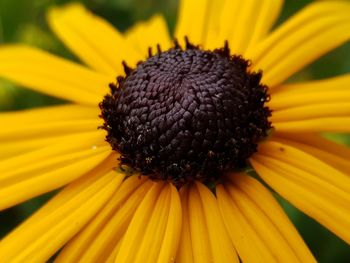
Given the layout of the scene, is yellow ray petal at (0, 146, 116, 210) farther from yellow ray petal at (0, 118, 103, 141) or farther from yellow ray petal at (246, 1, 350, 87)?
yellow ray petal at (246, 1, 350, 87)

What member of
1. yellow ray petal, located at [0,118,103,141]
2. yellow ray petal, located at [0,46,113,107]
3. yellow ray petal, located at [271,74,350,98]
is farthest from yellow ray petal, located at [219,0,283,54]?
yellow ray petal, located at [0,118,103,141]

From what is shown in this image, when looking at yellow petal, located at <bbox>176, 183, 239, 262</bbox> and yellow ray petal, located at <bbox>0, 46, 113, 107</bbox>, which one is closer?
yellow petal, located at <bbox>176, 183, 239, 262</bbox>

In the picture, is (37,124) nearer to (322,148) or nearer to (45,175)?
(45,175)

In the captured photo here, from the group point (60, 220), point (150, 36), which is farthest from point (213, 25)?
point (60, 220)

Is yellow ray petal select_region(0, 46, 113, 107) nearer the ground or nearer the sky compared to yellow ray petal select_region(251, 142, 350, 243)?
nearer the sky

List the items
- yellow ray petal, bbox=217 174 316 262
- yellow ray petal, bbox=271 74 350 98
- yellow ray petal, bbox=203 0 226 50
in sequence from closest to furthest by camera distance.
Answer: yellow ray petal, bbox=217 174 316 262 → yellow ray petal, bbox=271 74 350 98 → yellow ray petal, bbox=203 0 226 50

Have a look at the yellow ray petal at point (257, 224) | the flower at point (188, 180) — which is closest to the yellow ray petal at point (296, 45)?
the flower at point (188, 180)
